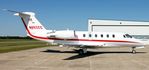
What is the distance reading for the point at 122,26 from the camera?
215 feet

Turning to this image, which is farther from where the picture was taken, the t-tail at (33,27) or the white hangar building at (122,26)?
the white hangar building at (122,26)

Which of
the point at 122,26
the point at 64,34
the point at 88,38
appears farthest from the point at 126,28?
the point at 64,34

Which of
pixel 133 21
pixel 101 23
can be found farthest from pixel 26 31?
pixel 133 21

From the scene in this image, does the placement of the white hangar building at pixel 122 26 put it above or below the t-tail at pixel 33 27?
below

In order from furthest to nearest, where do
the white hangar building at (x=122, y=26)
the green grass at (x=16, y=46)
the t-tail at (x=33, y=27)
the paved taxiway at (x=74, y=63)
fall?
the white hangar building at (x=122, y=26)
the green grass at (x=16, y=46)
the t-tail at (x=33, y=27)
the paved taxiway at (x=74, y=63)

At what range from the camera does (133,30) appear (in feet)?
216

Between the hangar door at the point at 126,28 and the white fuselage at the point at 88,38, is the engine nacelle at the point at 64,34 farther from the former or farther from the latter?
the hangar door at the point at 126,28

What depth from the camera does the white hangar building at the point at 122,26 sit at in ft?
212

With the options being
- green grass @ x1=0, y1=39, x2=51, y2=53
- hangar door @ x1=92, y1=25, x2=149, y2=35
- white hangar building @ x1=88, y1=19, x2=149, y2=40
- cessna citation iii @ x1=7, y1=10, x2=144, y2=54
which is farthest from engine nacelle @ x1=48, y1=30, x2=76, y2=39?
hangar door @ x1=92, y1=25, x2=149, y2=35

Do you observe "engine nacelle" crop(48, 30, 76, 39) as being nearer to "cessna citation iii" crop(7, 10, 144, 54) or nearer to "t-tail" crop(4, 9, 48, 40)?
"cessna citation iii" crop(7, 10, 144, 54)

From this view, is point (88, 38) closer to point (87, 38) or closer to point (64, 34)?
point (87, 38)

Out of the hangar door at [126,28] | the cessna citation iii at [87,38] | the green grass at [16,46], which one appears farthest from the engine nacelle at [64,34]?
the hangar door at [126,28]

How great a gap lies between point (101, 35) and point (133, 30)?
40.3 meters

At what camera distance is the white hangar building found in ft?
212
